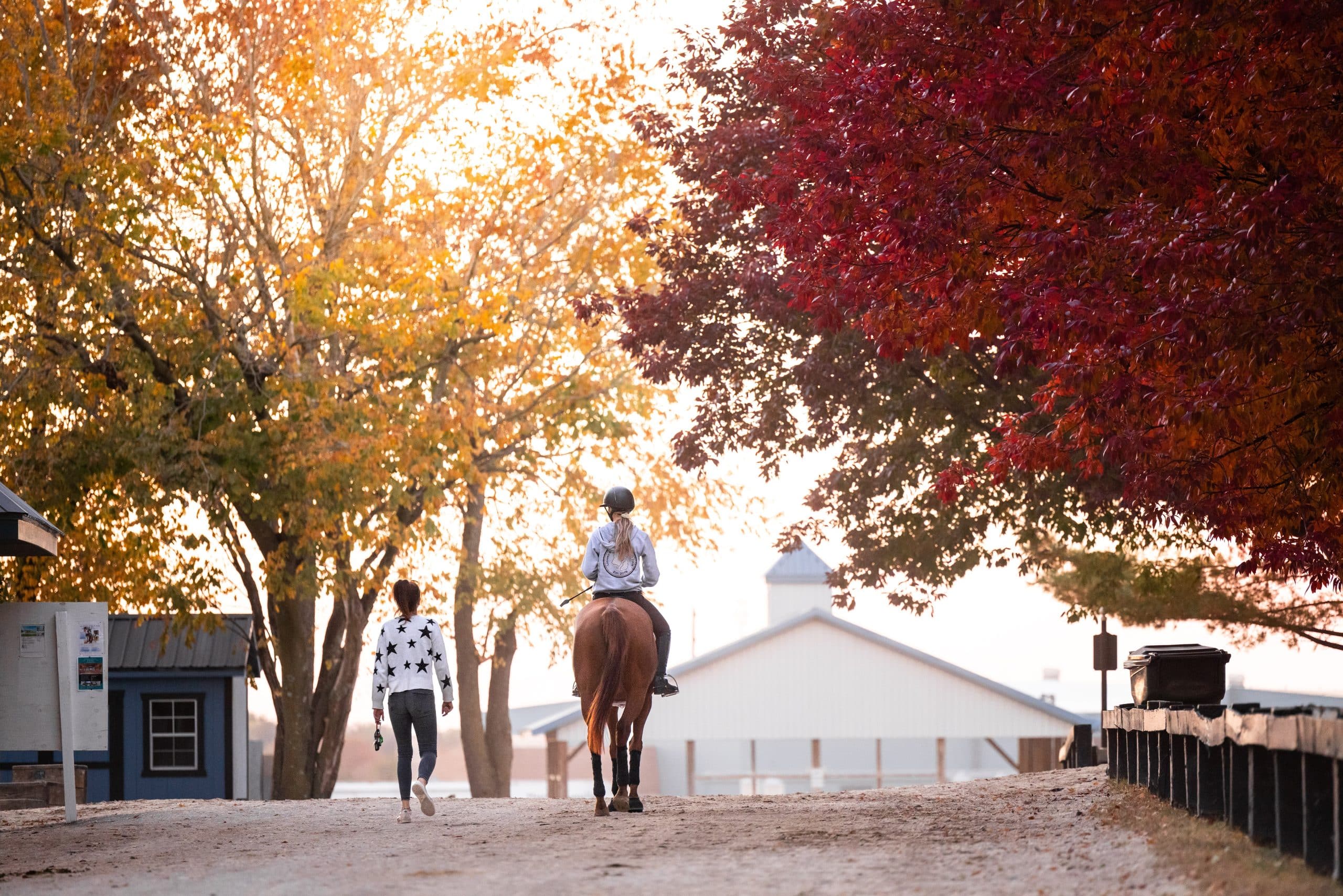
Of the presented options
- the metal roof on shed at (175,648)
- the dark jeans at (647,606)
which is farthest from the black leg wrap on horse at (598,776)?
the metal roof on shed at (175,648)

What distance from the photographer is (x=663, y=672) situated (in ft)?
38.2

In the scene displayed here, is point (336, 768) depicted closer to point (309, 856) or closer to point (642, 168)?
point (642, 168)

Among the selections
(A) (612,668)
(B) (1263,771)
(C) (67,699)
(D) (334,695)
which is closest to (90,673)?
(C) (67,699)

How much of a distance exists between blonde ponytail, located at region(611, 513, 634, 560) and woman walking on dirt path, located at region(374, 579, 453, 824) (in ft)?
5.46

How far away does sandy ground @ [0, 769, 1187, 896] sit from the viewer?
737 cm

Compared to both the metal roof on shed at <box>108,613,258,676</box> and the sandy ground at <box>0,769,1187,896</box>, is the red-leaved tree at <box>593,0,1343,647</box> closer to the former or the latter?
the sandy ground at <box>0,769,1187,896</box>

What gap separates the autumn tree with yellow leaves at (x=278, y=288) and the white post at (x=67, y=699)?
5.52 meters

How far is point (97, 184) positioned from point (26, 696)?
303 inches

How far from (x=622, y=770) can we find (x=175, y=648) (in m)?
19.4

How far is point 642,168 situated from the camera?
24047 millimetres

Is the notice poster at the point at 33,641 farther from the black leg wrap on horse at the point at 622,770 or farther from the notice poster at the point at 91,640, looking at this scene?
the black leg wrap on horse at the point at 622,770

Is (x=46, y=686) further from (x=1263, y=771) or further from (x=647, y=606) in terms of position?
(x=1263, y=771)

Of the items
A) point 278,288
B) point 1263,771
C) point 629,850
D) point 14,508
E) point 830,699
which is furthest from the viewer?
point 830,699

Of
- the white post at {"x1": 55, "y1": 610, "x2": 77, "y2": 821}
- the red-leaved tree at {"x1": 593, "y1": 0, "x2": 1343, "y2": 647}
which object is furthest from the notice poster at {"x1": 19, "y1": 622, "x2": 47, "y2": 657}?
the red-leaved tree at {"x1": 593, "y1": 0, "x2": 1343, "y2": 647}
